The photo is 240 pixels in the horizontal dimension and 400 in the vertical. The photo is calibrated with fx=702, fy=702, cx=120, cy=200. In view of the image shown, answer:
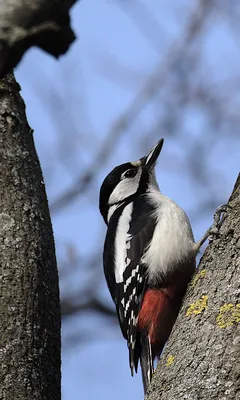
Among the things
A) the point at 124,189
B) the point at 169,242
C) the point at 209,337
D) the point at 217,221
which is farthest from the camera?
the point at 124,189

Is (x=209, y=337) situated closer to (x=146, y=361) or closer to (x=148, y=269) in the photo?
(x=146, y=361)

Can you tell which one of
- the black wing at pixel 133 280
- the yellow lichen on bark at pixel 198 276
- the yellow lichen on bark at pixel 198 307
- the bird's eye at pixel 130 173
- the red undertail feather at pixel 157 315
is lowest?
the yellow lichen on bark at pixel 198 307

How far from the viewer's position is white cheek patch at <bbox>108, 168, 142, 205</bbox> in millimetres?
4836

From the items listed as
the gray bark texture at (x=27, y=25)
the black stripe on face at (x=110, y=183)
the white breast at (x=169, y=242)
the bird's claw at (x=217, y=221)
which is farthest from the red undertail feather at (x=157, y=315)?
the gray bark texture at (x=27, y=25)

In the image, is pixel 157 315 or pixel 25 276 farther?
pixel 157 315

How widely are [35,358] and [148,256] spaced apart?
52.4 inches

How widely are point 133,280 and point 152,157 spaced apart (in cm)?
134

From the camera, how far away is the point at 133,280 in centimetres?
386

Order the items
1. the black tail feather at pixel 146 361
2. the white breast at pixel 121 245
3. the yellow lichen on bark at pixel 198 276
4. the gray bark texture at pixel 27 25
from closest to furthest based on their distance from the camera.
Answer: the gray bark texture at pixel 27 25 → the yellow lichen on bark at pixel 198 276 → the black tail feather at pixel 146 361 → the white breast at pixel 121 245

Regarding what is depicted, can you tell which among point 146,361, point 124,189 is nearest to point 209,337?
point 146,361

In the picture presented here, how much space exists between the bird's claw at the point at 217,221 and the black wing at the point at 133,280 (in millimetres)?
742

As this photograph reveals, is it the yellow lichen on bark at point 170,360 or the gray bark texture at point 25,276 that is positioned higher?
the gray bark texture at point 25,276

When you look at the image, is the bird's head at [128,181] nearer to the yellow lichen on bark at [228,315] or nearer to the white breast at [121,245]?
the white breast at [121,245]

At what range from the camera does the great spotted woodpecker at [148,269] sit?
372cm
